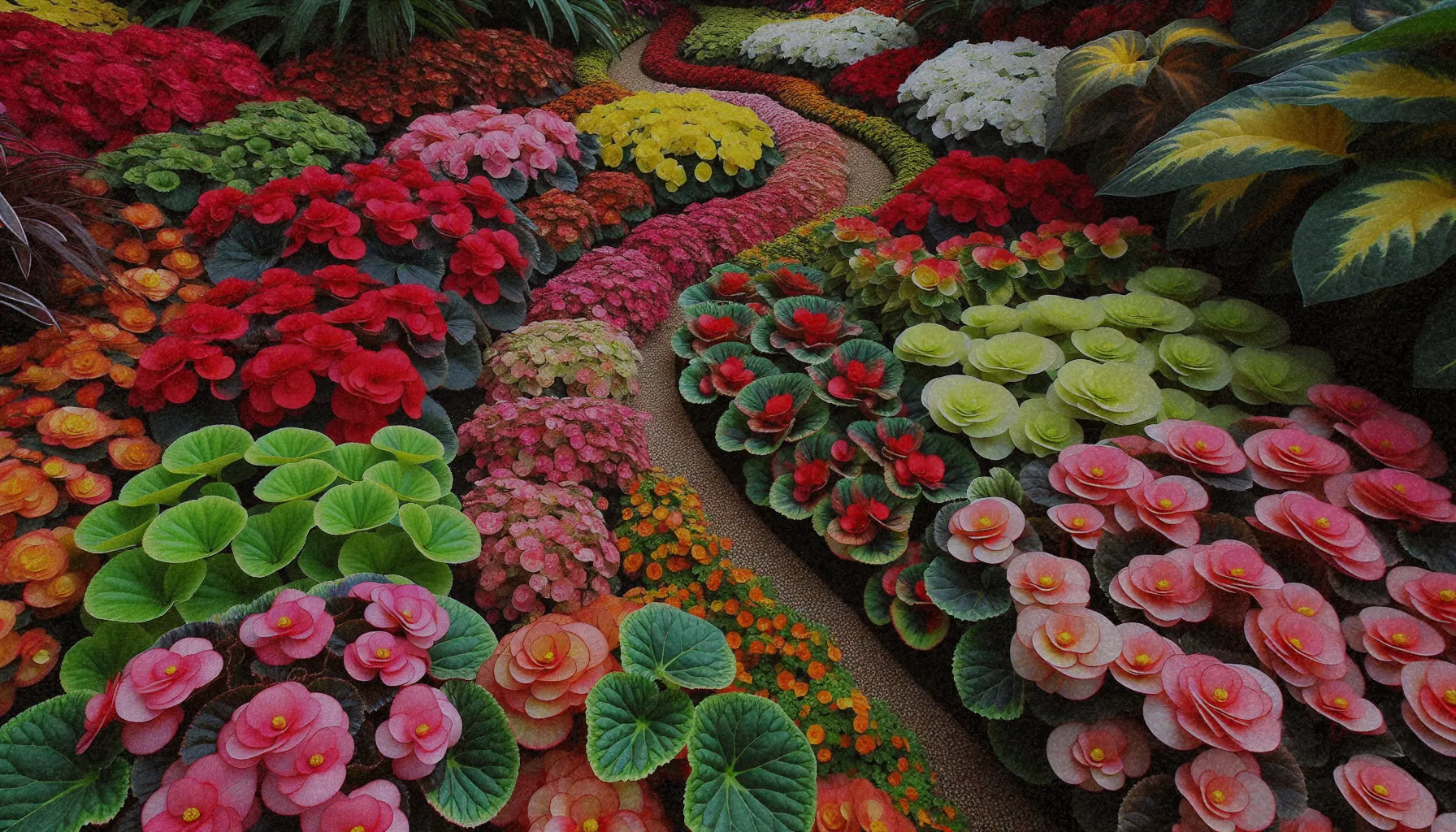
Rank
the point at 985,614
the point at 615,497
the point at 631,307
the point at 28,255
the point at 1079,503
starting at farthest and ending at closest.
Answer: the point at 631,307 → the point at 615,497 → the point at 28,255 → the point at 1079,503 → the point at 985,614

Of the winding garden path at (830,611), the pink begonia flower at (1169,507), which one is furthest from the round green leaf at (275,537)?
the pink begonia flower at (1169,507)

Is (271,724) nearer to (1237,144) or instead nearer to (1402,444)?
(1402,444)

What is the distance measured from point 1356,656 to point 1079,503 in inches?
22.5

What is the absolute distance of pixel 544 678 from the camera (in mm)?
1257

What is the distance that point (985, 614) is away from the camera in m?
1.47

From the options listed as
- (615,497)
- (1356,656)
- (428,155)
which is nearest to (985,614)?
(1356,656)

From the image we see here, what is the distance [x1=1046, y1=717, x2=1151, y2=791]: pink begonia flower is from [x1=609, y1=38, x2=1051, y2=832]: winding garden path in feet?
0.89

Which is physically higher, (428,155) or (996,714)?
(428,155)

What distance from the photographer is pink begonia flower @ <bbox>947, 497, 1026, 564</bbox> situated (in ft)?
5.02

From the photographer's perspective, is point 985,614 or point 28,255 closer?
point 985,614

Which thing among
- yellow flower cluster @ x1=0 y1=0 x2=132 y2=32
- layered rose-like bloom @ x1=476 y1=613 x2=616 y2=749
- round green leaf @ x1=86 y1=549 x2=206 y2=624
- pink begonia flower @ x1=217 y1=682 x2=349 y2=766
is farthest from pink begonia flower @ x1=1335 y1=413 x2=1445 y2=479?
yellow flower cluster @ x1=0 y1=0 x2=132 y2=32

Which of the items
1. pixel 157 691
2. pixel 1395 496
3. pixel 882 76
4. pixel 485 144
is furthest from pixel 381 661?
pixel 882 76

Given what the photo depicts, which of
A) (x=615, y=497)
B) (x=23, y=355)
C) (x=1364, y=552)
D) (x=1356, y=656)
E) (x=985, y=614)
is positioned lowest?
(x=615, y=497)

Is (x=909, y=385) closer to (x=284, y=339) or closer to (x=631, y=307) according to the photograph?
(x=631, y=307)
